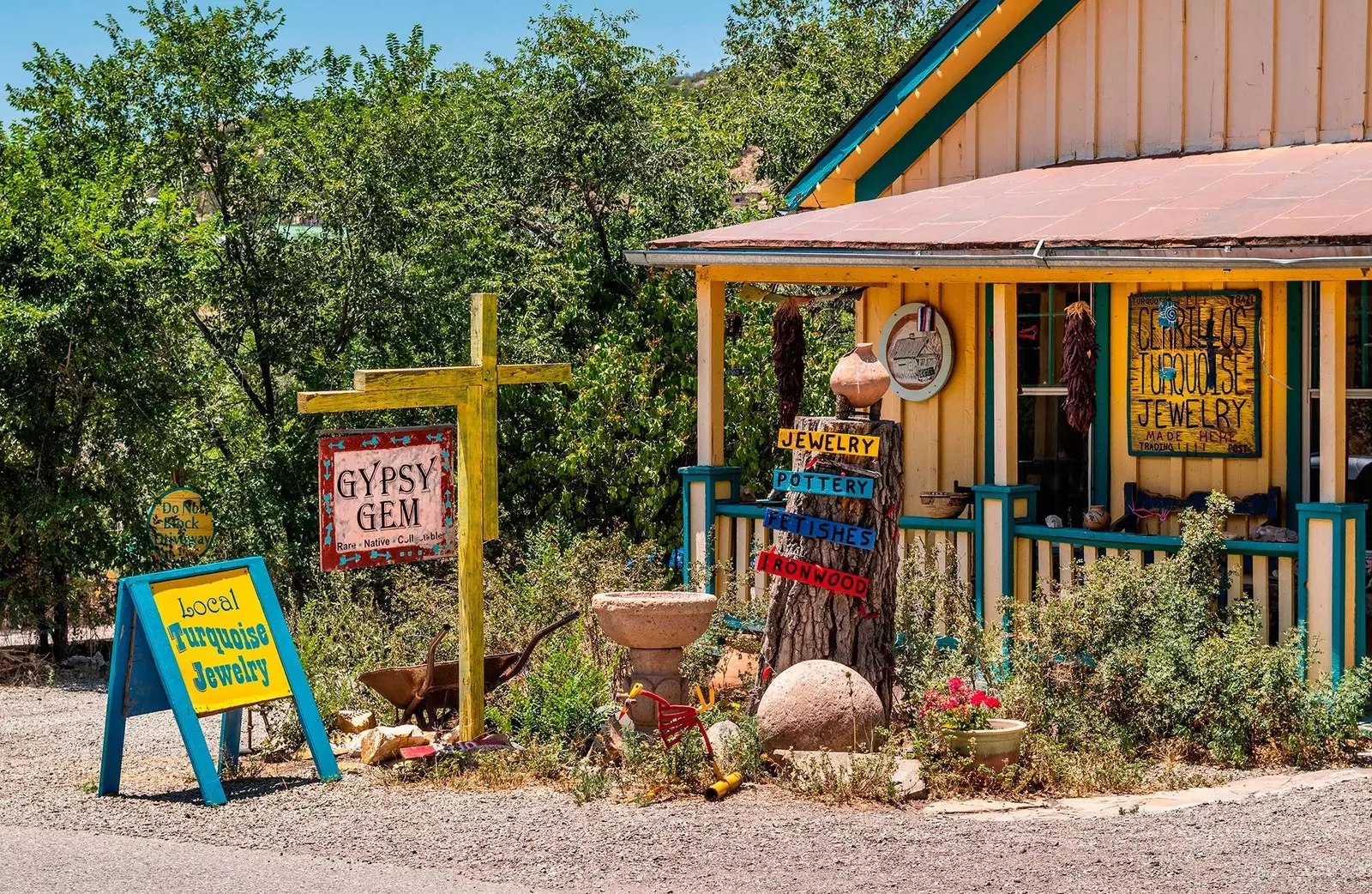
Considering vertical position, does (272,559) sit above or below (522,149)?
below

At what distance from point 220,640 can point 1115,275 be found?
5.66 m

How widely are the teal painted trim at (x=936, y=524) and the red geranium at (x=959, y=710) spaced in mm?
2156

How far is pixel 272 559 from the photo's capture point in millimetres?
14938

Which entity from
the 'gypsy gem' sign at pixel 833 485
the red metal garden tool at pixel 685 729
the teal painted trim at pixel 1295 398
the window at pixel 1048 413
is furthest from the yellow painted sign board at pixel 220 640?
the teal painted trim at pixel 1295 398

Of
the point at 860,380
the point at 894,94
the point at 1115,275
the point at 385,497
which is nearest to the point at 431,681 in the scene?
the point at 385,497

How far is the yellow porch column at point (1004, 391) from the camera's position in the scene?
988cm

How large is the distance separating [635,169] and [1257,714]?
10221mm

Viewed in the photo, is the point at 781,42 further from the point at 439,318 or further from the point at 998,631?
the point at 998,631

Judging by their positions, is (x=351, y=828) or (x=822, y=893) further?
(x=351, y=828)

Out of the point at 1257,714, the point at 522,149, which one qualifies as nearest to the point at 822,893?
the point at 1257,714

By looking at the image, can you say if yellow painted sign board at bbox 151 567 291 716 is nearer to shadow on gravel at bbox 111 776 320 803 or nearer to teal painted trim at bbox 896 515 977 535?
shadow on gravel at bbox 111 776 320 803

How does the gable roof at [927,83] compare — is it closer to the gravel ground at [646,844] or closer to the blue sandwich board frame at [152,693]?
the gravel ground at [646,844]

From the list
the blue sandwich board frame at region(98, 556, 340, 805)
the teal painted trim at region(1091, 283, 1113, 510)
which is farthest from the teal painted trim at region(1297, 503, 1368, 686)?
the blue sandwich board frame at region(98, 556, 340, 805)

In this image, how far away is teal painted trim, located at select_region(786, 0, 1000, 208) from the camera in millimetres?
11953
